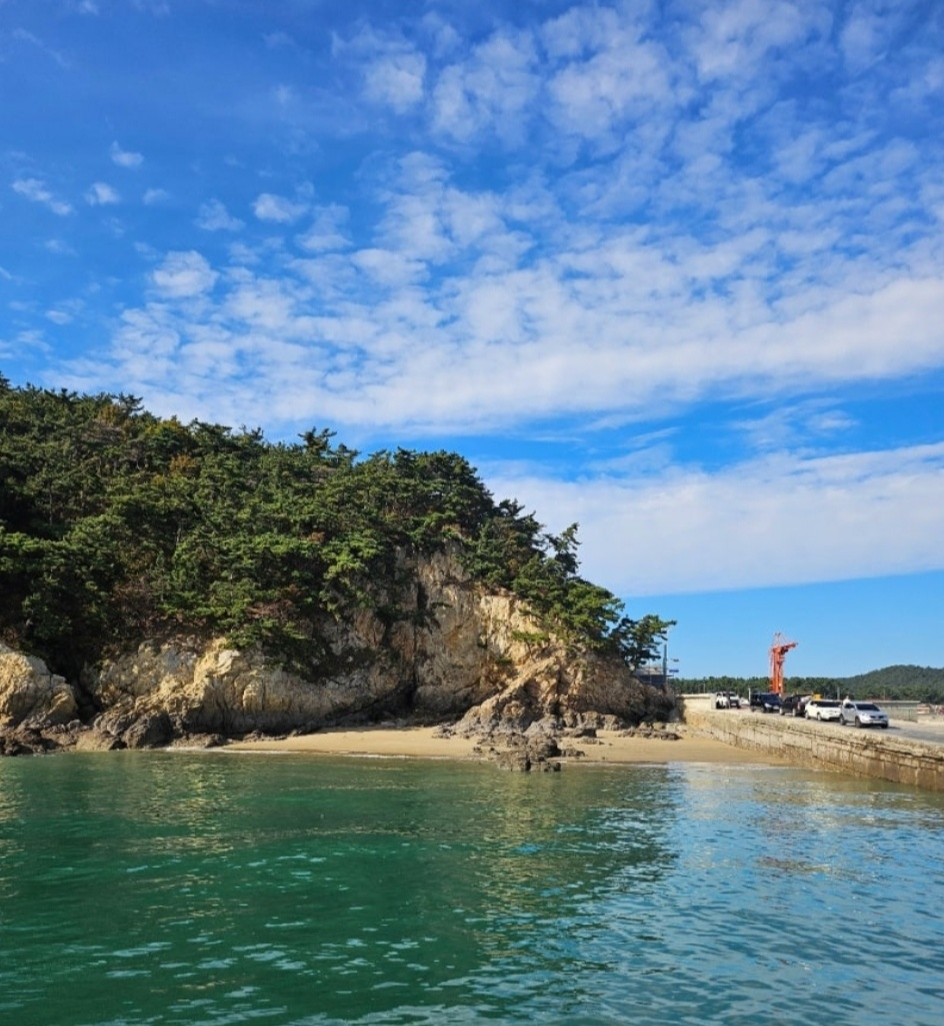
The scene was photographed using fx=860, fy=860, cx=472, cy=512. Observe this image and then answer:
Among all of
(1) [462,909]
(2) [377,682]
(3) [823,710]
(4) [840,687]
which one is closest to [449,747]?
(2) [377,682]

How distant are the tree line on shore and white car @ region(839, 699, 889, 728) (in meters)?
14.3

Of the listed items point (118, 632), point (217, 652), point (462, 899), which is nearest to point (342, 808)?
point (462, 899)

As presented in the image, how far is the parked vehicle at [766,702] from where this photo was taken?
7543 cm

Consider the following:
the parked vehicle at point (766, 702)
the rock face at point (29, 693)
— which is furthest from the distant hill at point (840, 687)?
the rock face at point (29, 693)

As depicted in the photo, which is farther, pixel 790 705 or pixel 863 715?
pixel 790 705

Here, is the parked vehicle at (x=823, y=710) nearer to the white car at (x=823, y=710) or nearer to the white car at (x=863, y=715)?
the white car at (x=823, y=710)

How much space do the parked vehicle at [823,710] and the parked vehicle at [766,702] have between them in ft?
49.5

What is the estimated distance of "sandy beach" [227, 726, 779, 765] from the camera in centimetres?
4284

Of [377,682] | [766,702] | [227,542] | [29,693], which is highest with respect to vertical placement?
[227,542]

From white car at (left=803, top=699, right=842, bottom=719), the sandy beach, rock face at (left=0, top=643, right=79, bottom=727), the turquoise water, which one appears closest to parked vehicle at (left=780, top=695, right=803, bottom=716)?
white car at (left=803, top=699, right=842, bottom=719)

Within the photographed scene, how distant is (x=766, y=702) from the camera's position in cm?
7694

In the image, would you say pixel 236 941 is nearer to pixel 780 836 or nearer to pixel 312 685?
pixel 780 836

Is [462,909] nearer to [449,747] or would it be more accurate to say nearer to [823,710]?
[449,747]

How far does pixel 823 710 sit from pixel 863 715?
901cm
